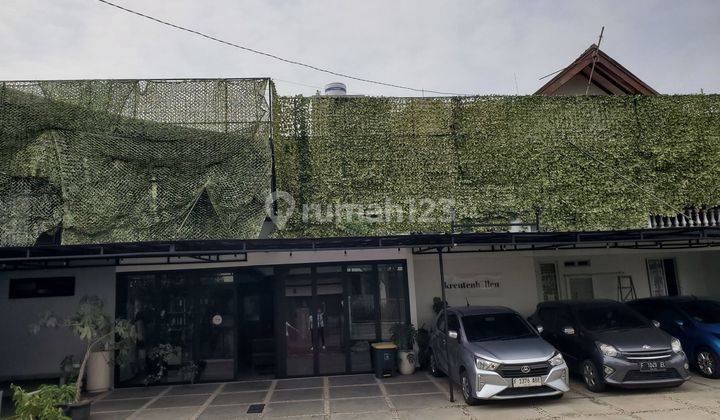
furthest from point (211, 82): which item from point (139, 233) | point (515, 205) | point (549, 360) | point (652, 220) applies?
point (652, 220)

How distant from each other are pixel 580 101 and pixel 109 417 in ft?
43.4

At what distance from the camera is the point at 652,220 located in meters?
12.3

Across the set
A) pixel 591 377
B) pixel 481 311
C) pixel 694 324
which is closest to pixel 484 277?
pixel 481 311

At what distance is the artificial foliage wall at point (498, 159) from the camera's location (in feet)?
37.1

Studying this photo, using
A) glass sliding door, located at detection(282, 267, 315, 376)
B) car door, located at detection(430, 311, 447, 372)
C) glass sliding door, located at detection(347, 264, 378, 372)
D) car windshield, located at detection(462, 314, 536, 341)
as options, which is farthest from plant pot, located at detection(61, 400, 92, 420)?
car windshield, located at detection(462, 314, 536, 341)

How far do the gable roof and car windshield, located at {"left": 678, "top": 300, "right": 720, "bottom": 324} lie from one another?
7080mm

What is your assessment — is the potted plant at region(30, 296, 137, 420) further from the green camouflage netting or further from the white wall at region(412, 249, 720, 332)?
the white wall at region(412, 249, 720, 332)

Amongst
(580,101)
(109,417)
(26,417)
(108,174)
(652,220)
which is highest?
(580,101)

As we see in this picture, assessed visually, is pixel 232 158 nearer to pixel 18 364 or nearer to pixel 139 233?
pixel 139 233

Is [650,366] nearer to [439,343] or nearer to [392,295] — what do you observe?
[439,343]

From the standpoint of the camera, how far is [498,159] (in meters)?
11.8

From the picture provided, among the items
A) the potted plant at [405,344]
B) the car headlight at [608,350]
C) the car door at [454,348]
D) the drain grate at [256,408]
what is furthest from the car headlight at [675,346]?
the drain grate at [256,408]

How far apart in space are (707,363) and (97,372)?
524 inches

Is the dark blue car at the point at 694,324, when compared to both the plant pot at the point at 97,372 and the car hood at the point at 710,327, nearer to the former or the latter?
the car hood at the point at 710,327
